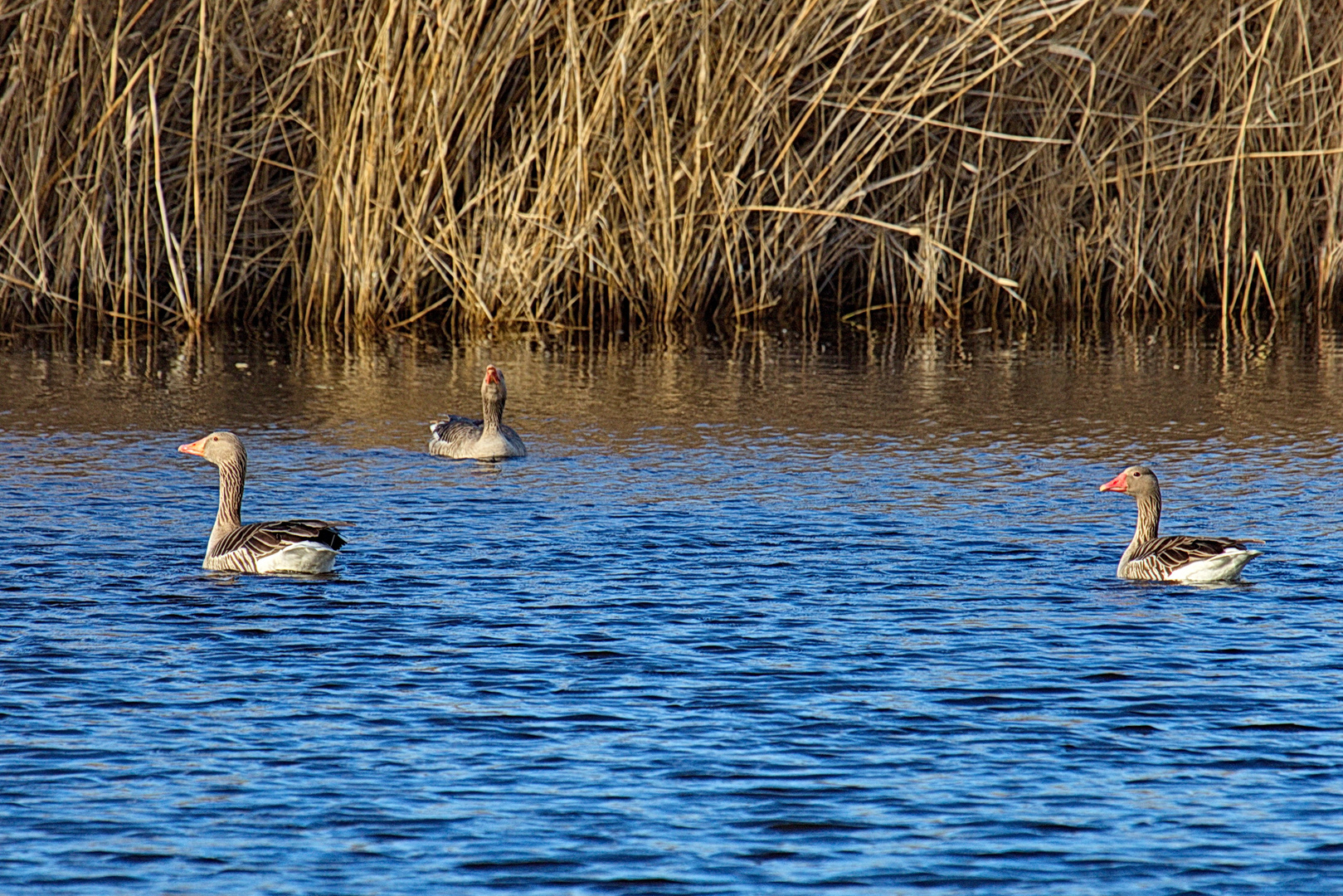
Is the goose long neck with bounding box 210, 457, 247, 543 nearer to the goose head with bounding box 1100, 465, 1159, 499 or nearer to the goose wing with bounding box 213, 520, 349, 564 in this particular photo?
the goose wing with bounding box 213, 520, 349, 564

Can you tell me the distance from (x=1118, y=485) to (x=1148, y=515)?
35 cm

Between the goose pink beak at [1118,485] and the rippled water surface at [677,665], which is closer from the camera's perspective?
the rippled water surface at [677,665]

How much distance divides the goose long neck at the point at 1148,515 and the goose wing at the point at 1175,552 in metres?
0.50

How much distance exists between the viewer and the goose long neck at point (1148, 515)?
443 inches

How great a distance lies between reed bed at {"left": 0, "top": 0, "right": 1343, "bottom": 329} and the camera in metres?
20.8

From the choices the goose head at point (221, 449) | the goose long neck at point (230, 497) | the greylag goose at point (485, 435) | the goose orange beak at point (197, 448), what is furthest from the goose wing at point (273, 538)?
the greylag goose at point (485, 435)

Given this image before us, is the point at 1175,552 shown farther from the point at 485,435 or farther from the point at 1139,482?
the point at 485,435

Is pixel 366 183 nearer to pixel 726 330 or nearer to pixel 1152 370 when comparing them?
pixel 726 330

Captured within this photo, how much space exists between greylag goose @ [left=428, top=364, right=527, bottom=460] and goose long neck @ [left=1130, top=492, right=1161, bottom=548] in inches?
211

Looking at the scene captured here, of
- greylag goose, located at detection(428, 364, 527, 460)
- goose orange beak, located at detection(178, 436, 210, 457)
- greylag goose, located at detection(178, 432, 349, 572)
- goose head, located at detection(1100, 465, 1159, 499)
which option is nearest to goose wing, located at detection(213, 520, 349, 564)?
greylag goose, located at detection(178, 432, 349, 572)

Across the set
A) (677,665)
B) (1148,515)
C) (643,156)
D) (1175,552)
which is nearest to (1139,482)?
(1148,515)

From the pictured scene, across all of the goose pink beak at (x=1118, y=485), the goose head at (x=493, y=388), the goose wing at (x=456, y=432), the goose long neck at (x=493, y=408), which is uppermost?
the goose head at (x=493, y=388)

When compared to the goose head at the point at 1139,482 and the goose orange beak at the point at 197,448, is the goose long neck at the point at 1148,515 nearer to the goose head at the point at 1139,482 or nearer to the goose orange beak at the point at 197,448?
the goose head at the point at 1139,482

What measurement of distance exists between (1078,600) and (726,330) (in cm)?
1277
